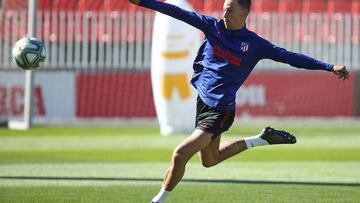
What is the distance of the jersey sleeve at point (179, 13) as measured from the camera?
374 inches

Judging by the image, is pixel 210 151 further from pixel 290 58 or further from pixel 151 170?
pixel 151 170

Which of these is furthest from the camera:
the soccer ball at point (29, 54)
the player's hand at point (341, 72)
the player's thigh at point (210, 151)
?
the soccer ball at point (29, 54)

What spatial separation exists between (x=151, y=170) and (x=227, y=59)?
15.4 feet

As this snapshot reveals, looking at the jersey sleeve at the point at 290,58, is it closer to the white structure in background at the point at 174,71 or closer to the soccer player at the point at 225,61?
the soccer player at the point at 225,61

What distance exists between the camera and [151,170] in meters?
14.3

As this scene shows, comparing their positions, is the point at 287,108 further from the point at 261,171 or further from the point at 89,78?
the point at 261,171

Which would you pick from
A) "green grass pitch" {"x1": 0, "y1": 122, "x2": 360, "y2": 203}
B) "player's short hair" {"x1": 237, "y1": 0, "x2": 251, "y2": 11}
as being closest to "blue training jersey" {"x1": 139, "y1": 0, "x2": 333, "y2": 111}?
"player's short hair" {"x1": 237, "y1": 0, "x2": 251, "y2": 11}

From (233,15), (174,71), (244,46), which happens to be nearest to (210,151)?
(244,46)

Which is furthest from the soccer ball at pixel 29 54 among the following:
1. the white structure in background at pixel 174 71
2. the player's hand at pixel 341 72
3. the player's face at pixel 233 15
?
the white structure in background at pixel 174 71

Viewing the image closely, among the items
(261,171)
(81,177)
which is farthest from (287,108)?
(81,177)

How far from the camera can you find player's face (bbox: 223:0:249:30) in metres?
9.79

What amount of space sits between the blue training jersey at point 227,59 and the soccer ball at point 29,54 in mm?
2546

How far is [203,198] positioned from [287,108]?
1538cm

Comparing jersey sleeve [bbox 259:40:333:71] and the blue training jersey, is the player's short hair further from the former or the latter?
jersey sleeve [bbox 259:40:333:71]
